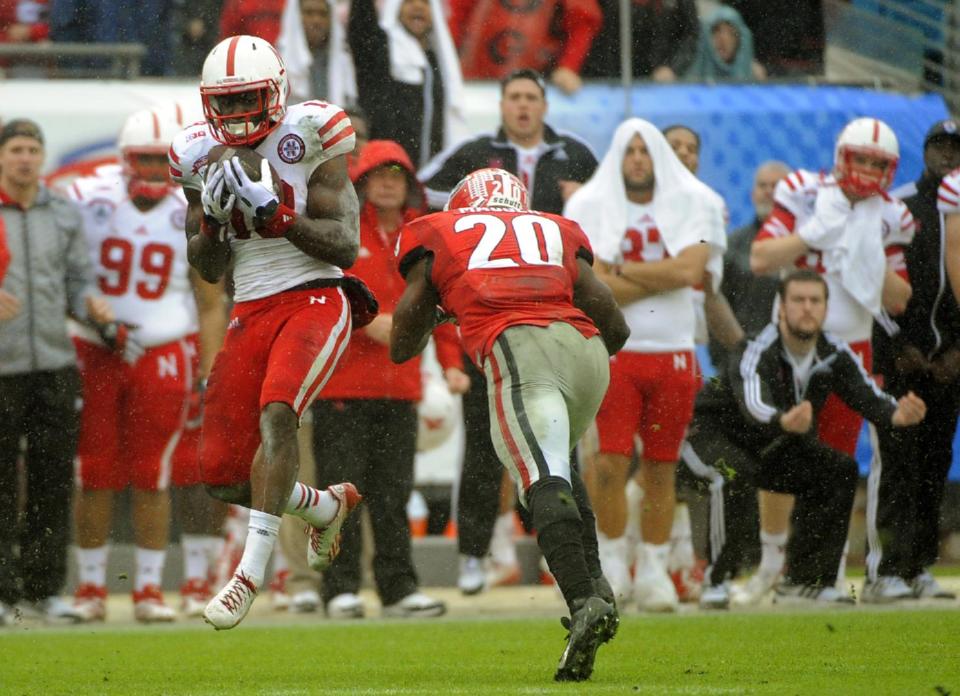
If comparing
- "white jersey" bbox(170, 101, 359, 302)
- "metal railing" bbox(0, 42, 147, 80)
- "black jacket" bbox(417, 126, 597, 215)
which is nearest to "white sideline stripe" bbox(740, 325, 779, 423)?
"black jacket" bbox(417, 126, 597, 215)

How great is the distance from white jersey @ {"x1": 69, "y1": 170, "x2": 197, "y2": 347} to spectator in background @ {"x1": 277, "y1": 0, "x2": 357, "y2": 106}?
1495 mm

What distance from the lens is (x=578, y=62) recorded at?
10.9m

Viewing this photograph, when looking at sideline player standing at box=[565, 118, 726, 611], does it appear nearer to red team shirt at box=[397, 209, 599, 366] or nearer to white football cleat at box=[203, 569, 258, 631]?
red team shirt at box=[397, 209, 599, 366]

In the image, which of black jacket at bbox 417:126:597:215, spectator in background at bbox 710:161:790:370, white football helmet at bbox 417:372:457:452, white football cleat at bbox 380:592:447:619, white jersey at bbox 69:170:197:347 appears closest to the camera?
white football cleat at bbox 380:592:447:619

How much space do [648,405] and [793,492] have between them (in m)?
0.83

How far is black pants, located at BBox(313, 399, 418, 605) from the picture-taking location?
8.77 metres

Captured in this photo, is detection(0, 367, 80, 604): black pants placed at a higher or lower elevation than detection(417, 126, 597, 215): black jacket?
lower

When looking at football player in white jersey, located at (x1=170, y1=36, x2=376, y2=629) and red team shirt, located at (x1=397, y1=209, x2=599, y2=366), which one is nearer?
red team shirt, located at (x1=397, y1=209, x2=599, y2=366)

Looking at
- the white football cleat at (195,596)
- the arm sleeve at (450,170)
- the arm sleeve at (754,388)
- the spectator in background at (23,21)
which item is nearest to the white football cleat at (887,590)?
the arm sleeve at (754,388)

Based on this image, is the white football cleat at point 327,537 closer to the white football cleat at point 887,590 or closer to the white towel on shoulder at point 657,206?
the white towel on shoulder at point 657,206

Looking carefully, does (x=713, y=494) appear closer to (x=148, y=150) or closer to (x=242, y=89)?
(x=148, y=150)

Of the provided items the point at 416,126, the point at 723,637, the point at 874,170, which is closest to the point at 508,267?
the point at 723,637

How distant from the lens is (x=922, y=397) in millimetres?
9352

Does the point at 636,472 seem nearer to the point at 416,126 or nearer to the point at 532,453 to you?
the point at 416,126
